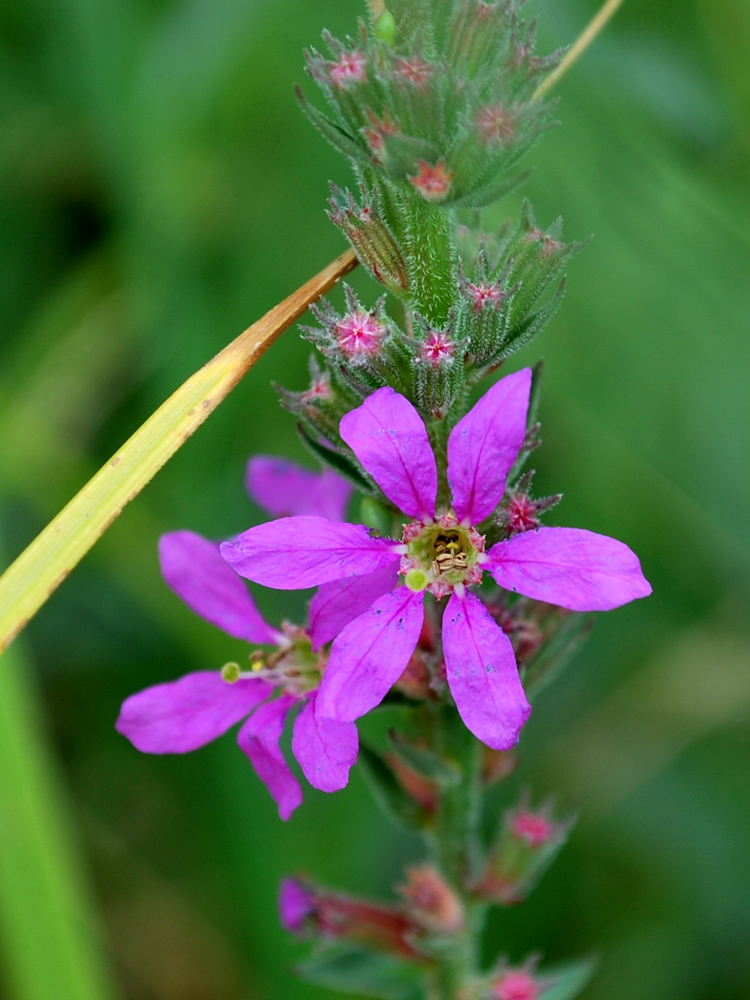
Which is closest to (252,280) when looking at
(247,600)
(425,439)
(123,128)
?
(123,128)

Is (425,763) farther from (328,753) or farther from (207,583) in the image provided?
(207,583)

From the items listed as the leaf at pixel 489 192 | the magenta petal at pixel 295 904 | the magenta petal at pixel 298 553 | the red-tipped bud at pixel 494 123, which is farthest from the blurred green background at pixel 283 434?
the red-tipped bud at pixel 494 123

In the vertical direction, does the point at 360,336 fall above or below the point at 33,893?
above

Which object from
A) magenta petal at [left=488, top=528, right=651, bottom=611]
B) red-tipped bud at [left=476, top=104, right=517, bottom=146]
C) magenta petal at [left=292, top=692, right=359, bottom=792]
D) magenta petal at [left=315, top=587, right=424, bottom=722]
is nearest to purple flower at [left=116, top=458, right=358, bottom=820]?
magenta petal at [left=292, top=692, right=359, bottom=792]

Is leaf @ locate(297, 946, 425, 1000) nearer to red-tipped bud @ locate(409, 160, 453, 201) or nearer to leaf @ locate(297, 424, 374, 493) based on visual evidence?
leaf @ locate(297, 424, 374, 493)

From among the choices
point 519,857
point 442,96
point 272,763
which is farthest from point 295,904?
point 442,96

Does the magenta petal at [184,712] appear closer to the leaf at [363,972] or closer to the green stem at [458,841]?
the green stem at [458,841]

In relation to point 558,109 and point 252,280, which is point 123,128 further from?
point 558,109

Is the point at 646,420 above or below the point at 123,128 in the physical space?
below
